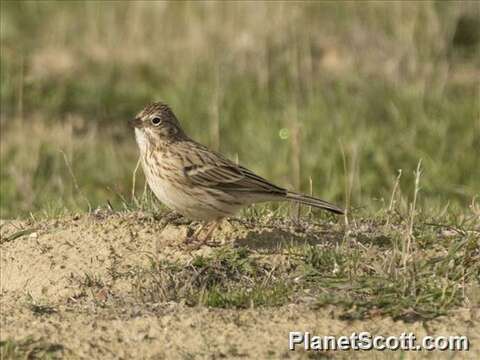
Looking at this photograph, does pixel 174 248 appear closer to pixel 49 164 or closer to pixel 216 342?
pixel 216 342

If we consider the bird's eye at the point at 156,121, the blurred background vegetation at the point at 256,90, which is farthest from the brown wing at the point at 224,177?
the blurred background vegetation at the point at 256,90

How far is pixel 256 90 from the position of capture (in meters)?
14.1

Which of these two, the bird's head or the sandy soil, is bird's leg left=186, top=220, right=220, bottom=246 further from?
the bird's head

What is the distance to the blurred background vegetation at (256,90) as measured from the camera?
11.8 meters

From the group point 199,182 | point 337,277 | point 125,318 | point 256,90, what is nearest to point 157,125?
point 199,182

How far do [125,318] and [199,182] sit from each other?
184cm

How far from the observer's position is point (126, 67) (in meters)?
14.8

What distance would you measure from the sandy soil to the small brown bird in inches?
13.1

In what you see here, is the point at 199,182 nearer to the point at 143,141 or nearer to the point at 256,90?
the point at 143,141

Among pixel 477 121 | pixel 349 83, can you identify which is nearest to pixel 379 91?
pixel 349 83

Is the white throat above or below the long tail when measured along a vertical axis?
above

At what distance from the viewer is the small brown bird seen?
7789 mm

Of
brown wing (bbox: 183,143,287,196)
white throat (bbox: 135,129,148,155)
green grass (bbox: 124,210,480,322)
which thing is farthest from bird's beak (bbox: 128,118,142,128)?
green grass (bbox: 124,210,480,322)

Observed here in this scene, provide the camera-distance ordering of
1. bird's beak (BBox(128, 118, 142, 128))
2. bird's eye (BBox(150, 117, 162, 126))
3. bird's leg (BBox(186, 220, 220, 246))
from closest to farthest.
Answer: bird's leg (BBox(186, 220, 220, 246)) → bird's eye (BBox(150, 117, 162, 126)) → bird's beak (BBox(128, 118, 142, 128))
